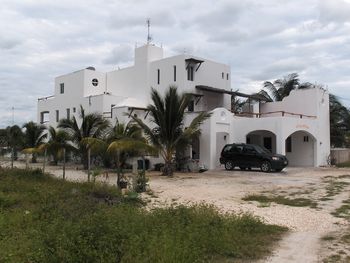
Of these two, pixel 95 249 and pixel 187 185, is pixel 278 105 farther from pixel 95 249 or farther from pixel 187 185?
pixel 95 249

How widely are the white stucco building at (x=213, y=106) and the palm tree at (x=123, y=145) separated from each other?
6.92m

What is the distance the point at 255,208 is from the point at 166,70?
2154 cm

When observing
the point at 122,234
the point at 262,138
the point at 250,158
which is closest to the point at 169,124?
the point at 250,158

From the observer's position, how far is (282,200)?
46.2 ft

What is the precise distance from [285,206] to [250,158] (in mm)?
13283

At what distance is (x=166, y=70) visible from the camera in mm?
32625

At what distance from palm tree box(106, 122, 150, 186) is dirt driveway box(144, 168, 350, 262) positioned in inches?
70.3

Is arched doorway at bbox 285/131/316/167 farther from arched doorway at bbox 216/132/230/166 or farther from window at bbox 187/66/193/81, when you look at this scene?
window at bbox 187/66/193/81

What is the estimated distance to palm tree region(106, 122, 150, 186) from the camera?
16.0 metres

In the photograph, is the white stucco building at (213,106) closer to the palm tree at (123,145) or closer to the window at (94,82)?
the window at (94,82)

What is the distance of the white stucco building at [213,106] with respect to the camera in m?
28.8

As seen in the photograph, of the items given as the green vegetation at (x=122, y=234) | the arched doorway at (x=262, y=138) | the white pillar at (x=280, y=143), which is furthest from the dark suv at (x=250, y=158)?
the green vegetation at (x=122, y=234)

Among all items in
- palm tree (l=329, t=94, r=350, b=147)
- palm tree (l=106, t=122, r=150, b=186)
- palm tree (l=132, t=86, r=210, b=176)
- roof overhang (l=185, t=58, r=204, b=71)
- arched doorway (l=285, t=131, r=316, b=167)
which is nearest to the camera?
palm tree (l=106, t=122, r=150, b=186)

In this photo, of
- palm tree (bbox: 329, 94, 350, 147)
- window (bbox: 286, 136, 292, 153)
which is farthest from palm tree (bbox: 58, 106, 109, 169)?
palm tree (bbox: 329, 94, 350, 147)
